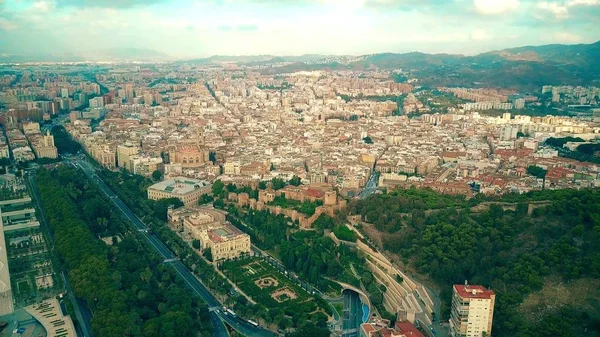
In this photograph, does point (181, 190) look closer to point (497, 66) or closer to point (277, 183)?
point (277, 183)

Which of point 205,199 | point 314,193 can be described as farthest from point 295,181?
point 205,199

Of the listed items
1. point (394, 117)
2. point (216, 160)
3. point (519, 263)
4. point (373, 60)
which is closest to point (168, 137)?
point (216, 160)

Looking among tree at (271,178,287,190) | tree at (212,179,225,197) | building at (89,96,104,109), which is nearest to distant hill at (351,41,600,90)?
building at (89,96,104,109)

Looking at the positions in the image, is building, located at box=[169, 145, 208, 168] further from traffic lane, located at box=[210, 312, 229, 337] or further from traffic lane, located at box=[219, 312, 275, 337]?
traffic lane, located at box=[219, 312, 275, 337]

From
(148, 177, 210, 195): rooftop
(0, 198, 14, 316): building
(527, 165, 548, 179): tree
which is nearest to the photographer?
(0, 198, 14, 316): building

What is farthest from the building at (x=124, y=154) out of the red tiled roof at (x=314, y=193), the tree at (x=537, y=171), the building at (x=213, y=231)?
the tree at (x=537, y=171)

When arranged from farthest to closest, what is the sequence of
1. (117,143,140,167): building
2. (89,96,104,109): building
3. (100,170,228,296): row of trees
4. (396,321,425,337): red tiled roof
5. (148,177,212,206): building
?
(89,96,104,109): building
(117,143,140,167): building
(148,177,212,206): building
(100,170,228,296): row of trees
(396,321,425,337): red tiled roof

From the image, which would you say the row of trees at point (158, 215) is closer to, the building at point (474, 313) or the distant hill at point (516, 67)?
the building at point (474, 313)

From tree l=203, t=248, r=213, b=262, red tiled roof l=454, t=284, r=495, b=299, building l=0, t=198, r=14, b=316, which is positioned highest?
red tiled roof l=454, t=284, r=495, b=299
